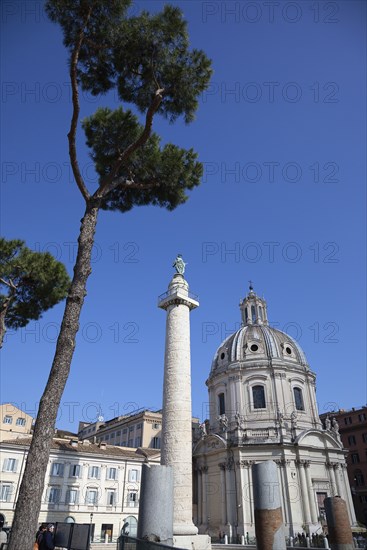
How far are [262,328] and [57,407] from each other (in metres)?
36.5

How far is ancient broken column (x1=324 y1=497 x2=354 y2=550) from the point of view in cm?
1495

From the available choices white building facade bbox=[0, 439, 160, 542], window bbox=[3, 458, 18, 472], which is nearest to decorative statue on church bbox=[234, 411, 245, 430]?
white building facade bbox=[0, 439, 160, 542]

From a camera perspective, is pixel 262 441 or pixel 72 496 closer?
pixel 72 496

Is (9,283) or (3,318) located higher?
(9,283)

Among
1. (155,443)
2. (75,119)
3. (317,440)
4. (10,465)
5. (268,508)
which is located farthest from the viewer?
(155,443)

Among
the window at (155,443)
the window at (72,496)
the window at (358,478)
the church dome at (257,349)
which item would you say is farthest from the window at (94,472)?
the window at (358,478)

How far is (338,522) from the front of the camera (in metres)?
15.1

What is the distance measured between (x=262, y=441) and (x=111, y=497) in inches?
539

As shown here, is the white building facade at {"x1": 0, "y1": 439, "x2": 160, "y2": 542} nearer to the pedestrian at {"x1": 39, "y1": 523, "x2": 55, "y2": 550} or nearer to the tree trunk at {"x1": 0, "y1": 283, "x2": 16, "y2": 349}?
the tree trunk at {"x1": 0, "y1": 283, "x2": 16, "y2": 349}

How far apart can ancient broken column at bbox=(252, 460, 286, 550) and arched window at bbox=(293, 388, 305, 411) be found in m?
29.0

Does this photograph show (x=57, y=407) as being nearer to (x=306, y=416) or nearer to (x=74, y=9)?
(x=74, y=9)

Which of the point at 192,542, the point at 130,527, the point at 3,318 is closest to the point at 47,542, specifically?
the point at 3,318

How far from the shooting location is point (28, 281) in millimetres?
20469

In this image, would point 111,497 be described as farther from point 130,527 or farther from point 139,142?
point 139,142
